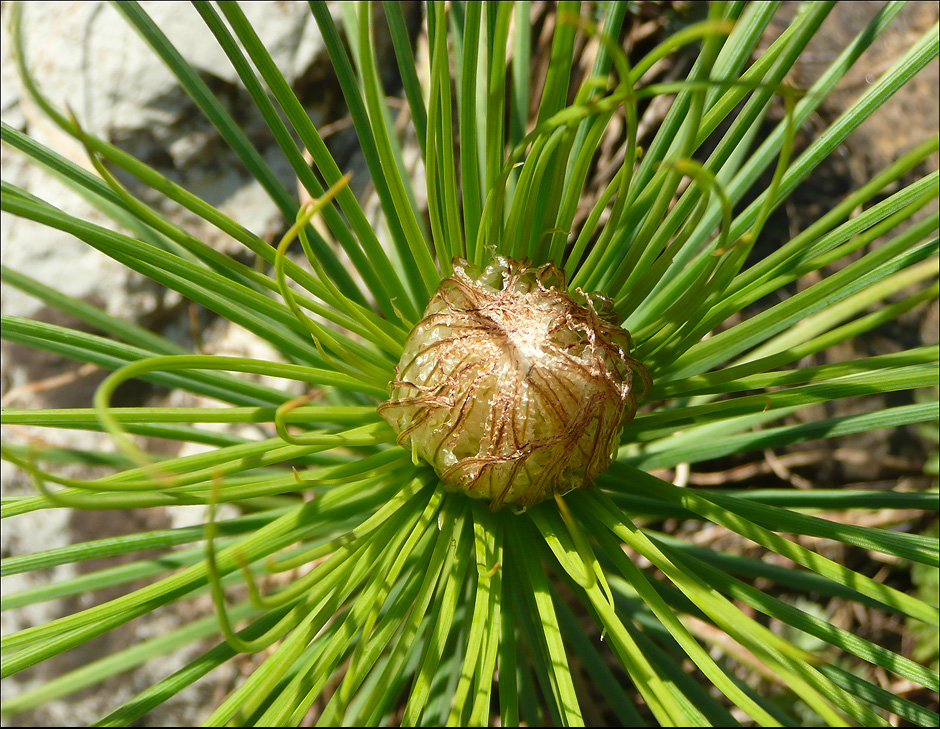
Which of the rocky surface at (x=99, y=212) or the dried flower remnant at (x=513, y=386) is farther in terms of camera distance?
the rocky surface at (x=99, y=212)

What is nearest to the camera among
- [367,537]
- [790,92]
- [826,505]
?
[790,92]

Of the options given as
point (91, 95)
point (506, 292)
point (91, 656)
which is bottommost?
point (91, 656)

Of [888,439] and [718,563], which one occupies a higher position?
[888,439]

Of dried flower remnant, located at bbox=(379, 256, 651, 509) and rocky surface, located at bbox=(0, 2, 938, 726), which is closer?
dried flower remnant, located at bbox=(379, 256, 651, 509)

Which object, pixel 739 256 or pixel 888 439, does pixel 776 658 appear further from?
pixel 888 439

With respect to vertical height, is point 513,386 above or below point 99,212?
below

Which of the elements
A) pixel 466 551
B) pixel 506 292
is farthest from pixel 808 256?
pixel 466 551

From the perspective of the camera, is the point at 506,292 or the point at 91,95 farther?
the point at 91,95

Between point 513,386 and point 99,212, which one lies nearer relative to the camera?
point 513,386
